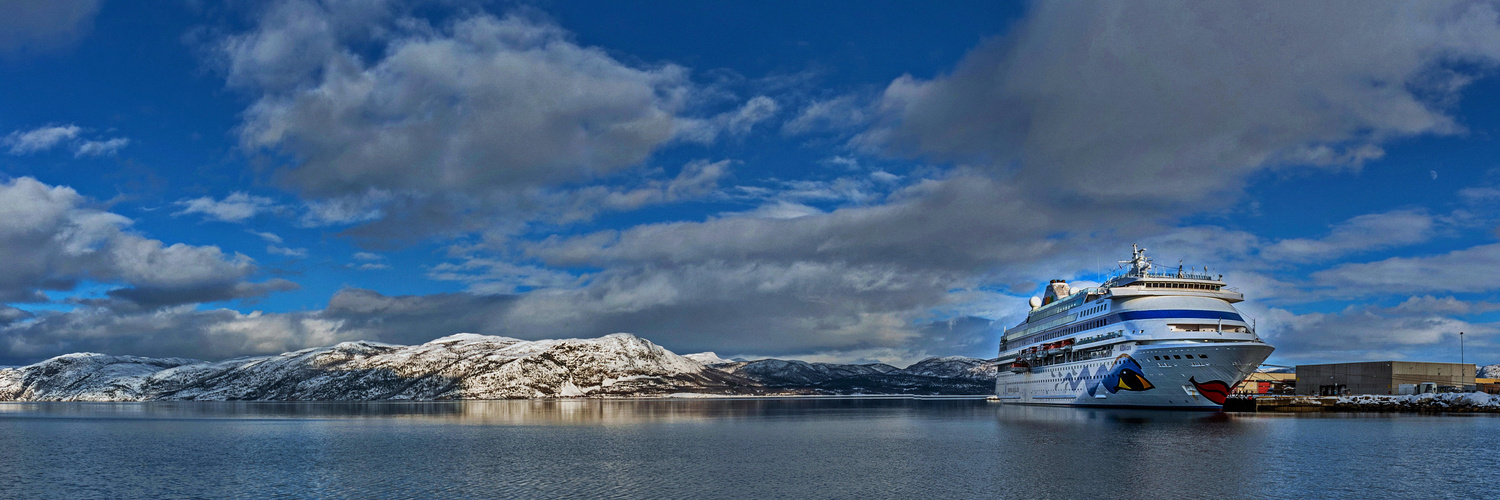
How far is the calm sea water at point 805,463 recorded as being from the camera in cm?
5609

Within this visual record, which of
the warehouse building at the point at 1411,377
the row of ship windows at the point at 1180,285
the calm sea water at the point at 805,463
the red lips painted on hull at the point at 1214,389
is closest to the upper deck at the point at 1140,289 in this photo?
the row of ship windows at the point at 1180,285

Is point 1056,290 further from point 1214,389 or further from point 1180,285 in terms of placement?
point 1214,389

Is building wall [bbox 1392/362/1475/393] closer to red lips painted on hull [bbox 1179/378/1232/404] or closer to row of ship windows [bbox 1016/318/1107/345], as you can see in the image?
row of ship windows [bbox 1016/318/1107/345]

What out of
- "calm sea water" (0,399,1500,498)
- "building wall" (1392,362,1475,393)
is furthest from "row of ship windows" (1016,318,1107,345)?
"building wall" (1392,362,1475,393)

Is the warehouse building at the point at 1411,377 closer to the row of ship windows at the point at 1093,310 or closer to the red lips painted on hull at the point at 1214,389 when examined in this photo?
the red lips painted on hull at the point at 1214,389

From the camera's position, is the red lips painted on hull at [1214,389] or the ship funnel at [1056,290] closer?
the red lips painted on hull at [1214,389]

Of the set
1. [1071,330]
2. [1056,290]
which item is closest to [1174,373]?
[1071,330]

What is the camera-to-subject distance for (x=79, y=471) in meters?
69.4

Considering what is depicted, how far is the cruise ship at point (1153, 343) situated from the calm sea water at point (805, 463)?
48.2ft

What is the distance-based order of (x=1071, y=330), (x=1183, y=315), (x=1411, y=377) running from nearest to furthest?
(x=1183, y=315) < (x=1071, y=330) < (x=1411, y=377)

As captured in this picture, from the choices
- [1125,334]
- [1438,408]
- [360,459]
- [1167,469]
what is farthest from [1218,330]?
[360,459]

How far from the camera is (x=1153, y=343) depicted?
129250 millimetres

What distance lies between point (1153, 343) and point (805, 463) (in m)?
79.0

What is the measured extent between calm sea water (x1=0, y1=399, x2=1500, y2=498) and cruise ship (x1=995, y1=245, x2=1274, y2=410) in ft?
48.2
